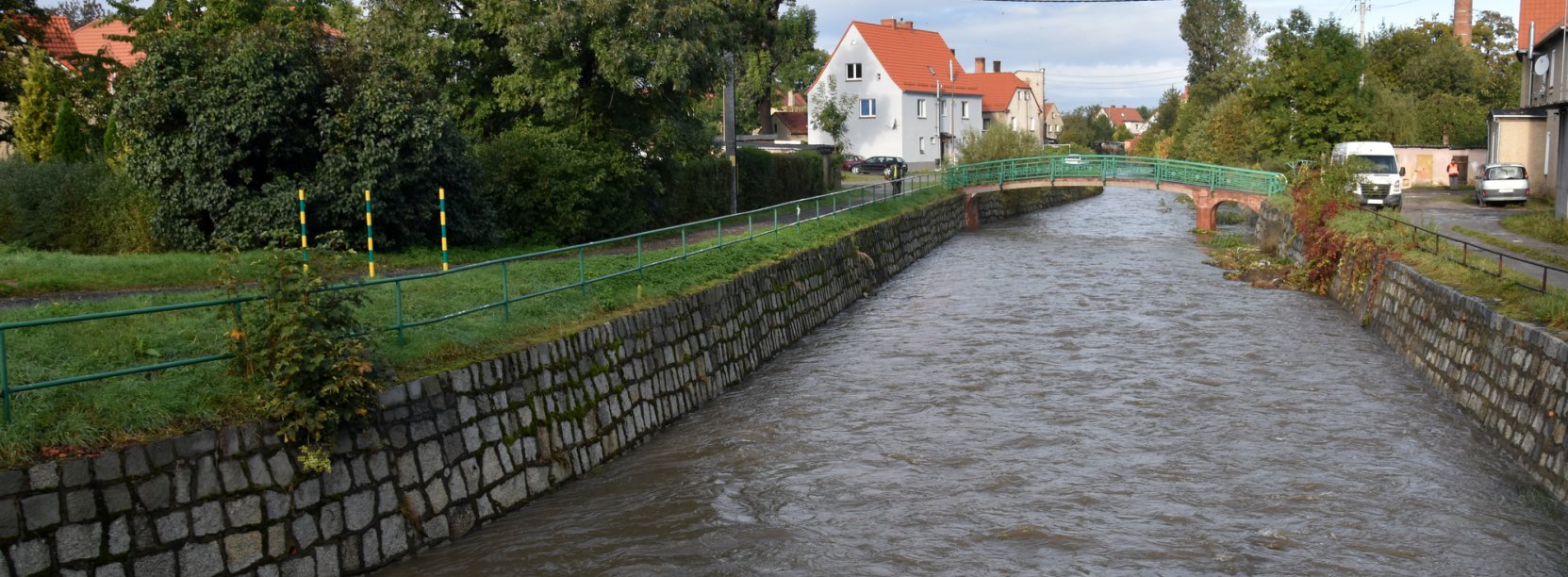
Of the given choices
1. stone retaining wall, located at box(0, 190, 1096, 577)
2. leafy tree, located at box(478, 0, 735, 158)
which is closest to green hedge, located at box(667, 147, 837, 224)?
leafy tree, located at box(478, 0, 735, 158)

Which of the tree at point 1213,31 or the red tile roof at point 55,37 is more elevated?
the tree at point 1213,31

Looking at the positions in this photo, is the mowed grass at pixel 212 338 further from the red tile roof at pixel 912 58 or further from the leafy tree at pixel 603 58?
the red tile roof at pixel 912 58

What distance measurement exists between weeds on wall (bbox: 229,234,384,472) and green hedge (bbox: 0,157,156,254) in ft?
41.8

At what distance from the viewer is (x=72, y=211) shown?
20.3 metres

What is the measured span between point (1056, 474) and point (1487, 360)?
17.5ft

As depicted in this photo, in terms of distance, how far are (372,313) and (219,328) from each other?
1.91 meters

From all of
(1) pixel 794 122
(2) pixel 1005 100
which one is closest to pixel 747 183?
(1) pixel 794 122

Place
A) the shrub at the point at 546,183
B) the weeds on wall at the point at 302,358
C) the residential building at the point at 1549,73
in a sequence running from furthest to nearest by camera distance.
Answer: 1. the residential building at the point at 1549,73
2. the shrub at the point at 546,183
3. the weeds on wall at the point at 302,358

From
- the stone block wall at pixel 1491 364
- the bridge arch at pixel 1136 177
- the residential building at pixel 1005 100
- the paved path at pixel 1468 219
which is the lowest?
the stone block wall at pixel 1491 364

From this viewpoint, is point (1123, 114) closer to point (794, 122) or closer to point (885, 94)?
point (794, 122)

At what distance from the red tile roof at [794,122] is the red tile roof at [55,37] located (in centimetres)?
4624

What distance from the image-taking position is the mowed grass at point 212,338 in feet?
25.4

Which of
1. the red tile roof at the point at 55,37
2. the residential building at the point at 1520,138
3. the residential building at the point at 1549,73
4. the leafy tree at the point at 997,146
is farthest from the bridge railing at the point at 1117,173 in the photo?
the red tile roof at the point at 55,37

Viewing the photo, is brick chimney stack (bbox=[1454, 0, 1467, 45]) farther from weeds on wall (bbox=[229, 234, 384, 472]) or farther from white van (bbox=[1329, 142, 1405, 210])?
weeds on wall (bbox=[229, 234, 384, 472])
